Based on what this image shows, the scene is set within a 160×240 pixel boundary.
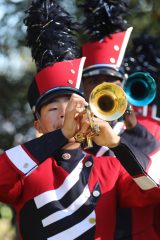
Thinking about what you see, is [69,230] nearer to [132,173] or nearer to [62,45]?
[132,173]

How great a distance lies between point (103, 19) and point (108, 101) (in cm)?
168

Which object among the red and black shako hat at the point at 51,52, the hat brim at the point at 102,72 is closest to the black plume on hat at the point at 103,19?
the hat brim at the point at 102,72

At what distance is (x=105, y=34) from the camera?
17.4 ft

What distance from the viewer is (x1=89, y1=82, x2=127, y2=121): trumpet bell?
361 centimetres

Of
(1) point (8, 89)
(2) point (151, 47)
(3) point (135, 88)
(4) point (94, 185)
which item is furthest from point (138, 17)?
(4) point (94, 185)

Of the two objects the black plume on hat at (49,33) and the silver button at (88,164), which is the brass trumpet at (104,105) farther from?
the black plume on hat at (49,33)

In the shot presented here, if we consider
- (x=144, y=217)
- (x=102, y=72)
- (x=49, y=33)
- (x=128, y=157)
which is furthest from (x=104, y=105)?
(x=102, y=72)

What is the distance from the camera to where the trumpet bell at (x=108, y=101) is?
3.61 m

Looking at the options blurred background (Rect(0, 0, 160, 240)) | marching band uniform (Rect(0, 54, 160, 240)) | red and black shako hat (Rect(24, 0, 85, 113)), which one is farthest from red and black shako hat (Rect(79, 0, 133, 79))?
blurred background (Rect(0, 0, 160, 240))

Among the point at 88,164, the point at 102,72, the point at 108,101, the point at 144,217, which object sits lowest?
the point at 144,217

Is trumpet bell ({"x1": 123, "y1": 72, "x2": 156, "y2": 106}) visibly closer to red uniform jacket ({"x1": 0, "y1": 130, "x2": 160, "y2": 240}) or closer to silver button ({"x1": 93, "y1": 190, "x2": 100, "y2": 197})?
red uniform jacket ({"x1": 0, "y1": 130, "x2": 160, "y2": 240})

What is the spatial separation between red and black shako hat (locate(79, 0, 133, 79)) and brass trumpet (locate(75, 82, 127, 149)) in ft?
4.69

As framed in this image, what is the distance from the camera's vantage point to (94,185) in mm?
3873

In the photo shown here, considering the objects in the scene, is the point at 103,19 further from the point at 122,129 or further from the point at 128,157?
the point at 128,157
